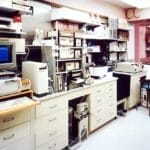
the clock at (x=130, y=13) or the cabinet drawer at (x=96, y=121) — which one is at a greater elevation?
the clock at (x=130, y=13)

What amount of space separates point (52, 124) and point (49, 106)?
249 mm

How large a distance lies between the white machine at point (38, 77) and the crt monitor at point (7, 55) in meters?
0.25

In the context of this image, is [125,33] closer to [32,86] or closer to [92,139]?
[92,139]

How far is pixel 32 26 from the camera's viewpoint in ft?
10.00

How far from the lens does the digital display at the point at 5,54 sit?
2.19m

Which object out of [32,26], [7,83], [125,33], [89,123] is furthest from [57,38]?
[125,33]

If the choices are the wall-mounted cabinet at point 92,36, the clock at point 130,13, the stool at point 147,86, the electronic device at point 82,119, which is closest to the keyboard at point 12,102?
the wall-mounted cabinet at point 92,36

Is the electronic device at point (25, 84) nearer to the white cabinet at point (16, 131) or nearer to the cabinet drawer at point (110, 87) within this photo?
the white cabinet at point (16, 131)

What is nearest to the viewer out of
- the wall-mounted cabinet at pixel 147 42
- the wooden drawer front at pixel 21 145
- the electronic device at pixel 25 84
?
the wooden drawer front at pixel 21 145

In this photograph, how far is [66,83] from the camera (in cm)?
301

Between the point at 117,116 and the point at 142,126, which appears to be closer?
the point at 142,126

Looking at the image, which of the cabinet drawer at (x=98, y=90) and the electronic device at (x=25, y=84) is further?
the cabinet drawer at (x=98, y=90)

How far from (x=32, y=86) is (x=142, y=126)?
224cm

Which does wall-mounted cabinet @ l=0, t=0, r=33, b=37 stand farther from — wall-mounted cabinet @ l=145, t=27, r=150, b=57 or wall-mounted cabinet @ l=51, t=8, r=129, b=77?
wall-mounted cabinet @ l=145, t=27, r=150, b=57
